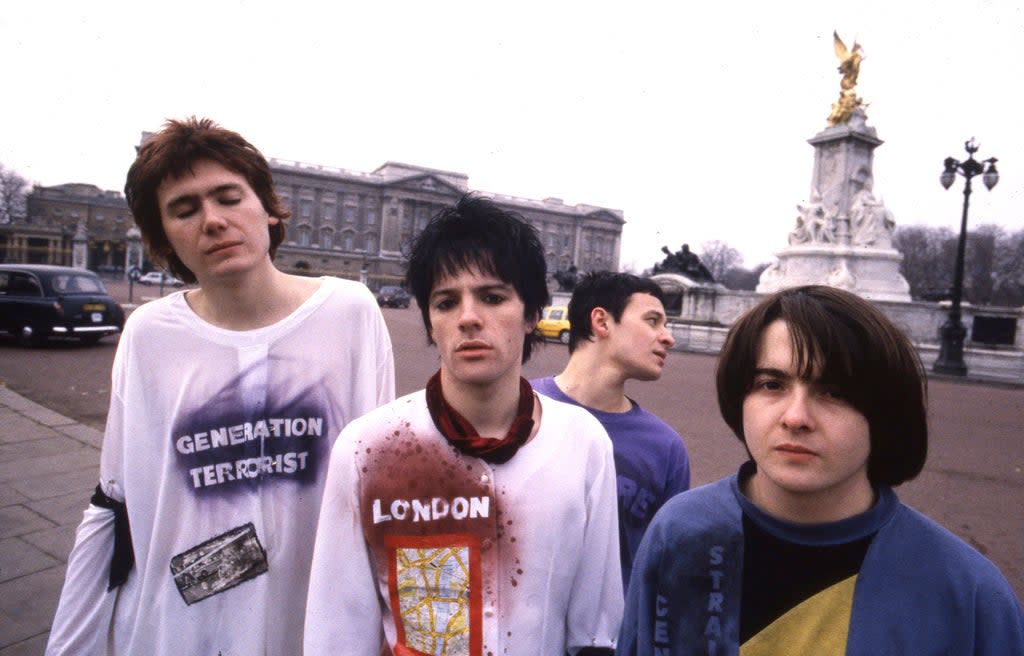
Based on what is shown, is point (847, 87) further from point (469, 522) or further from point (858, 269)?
point (469, 522)

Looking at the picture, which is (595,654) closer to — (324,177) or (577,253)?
(324,177)

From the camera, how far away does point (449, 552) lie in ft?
4.89

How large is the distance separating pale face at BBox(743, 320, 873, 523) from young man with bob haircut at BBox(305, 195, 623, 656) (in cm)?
42

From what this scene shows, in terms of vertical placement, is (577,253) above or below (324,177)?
below

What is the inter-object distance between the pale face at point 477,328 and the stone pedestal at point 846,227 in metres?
23.6

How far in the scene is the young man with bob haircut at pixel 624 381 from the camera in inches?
86.4

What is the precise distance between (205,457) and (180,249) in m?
0.59

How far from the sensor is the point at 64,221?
7819 cm

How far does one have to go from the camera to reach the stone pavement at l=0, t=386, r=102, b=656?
3.06 metres

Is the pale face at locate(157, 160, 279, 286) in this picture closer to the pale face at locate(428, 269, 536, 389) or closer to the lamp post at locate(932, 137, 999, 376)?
the pale face at locate(428, 269, 536, 389)

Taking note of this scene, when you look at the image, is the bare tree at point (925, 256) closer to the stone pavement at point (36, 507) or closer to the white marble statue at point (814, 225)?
the white marble statue at point (814, 225)

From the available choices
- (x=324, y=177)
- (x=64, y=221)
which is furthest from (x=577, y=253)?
(x=64, y=221)

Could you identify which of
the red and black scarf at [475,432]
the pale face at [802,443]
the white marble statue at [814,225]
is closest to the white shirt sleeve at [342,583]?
the red and black scarf at [475,432]

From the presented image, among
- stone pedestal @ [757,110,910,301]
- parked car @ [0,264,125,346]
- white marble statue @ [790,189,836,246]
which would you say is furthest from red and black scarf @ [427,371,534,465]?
→ white marble statue @ [790,189,836,246]
